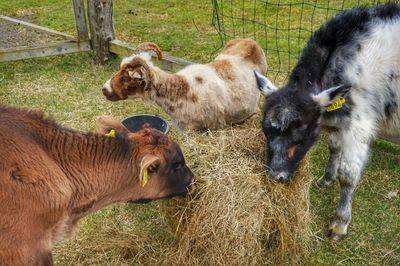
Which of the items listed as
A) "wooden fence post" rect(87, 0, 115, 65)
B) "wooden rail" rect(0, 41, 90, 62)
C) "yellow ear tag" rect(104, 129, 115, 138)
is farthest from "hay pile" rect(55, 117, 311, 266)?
"wooden rail" rect(0, 41, 90, 62)

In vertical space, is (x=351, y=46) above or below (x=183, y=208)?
above

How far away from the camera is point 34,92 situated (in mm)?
7797

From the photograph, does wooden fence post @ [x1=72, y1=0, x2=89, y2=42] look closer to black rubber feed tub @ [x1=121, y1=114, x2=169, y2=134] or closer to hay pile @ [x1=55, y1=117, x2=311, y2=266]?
black rubber feed tub @ [x1=121, y1=114, x2=169, y2=134]

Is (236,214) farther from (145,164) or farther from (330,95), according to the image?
(330,95)

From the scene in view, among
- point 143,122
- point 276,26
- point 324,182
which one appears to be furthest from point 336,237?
point 276,26

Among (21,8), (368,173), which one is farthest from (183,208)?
(21,8)

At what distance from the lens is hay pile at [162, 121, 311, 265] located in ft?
13.4

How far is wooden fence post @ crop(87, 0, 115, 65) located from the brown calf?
473 centimetres

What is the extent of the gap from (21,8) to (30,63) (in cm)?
423

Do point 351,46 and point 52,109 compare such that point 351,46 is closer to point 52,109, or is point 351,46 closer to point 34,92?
point 52,109

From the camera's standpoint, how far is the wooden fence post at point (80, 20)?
853 centimetres

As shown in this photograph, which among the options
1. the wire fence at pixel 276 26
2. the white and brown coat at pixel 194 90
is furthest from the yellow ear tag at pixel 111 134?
the wire fence at pixel 276 26

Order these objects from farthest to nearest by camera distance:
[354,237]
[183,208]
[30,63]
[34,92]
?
[30,63] → [34,92] → [354,237] → [183,208]

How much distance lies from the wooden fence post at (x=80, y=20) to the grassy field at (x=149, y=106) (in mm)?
505
